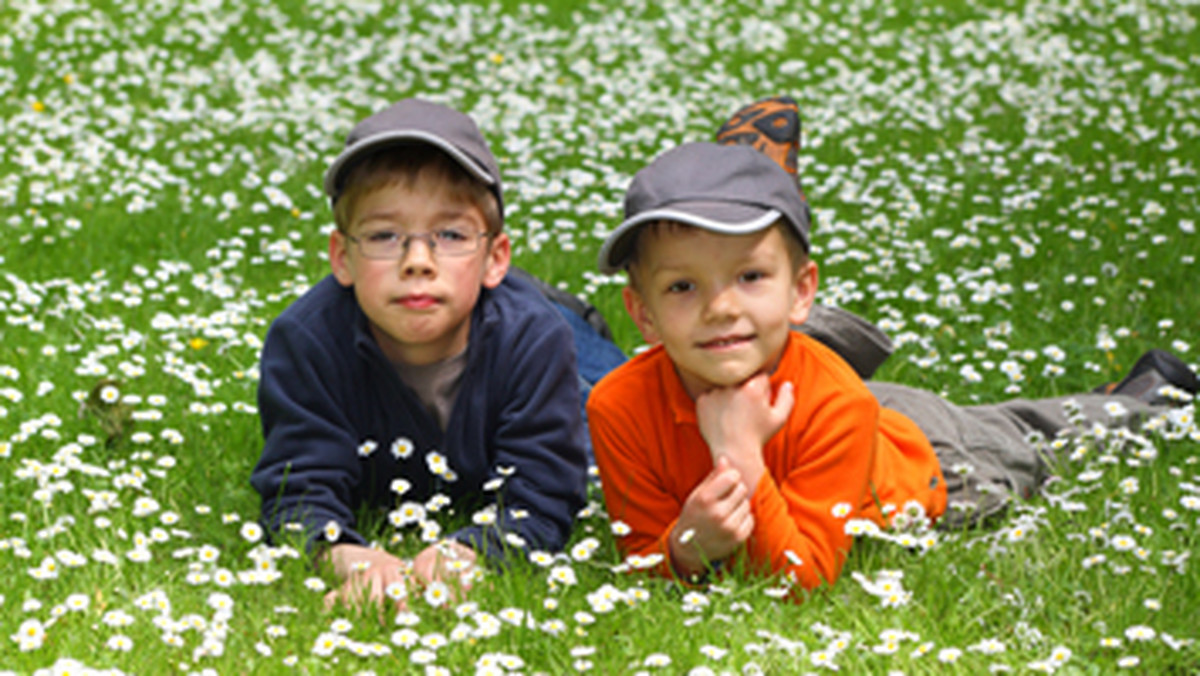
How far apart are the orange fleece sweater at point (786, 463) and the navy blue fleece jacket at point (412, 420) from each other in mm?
194

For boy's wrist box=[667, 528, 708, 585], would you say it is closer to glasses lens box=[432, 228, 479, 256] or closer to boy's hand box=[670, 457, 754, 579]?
boy's hand box=[670, 457, 754, 579]

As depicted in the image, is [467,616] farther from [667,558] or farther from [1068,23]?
[1068,23]

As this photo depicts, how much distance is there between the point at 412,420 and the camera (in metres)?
3.60

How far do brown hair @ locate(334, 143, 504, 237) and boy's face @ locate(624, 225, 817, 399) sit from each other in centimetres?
57

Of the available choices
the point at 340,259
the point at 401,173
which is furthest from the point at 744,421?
the point at 340,259

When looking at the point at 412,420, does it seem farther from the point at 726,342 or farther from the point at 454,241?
the point at 726,342

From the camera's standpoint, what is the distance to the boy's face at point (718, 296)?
9.96 ft

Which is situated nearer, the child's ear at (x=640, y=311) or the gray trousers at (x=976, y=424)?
the child's ear at (x=640, y=311)

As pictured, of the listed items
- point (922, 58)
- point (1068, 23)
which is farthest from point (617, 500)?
point (1068, 23)

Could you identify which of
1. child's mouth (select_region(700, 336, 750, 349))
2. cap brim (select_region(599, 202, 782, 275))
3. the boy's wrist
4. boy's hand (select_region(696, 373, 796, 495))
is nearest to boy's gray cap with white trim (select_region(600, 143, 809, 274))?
cap brim (select_region(599, 202, 782, 275))

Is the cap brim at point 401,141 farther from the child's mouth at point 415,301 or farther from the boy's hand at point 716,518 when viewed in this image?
the boy's hand at point 716,518

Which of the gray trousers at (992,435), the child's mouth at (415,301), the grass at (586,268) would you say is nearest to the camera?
the grass at (586,268)

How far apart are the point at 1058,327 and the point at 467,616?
3.58 m

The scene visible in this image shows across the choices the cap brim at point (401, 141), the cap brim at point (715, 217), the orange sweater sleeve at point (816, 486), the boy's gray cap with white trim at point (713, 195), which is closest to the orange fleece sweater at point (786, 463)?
the orange sweater sleeve at point (816, 486)
